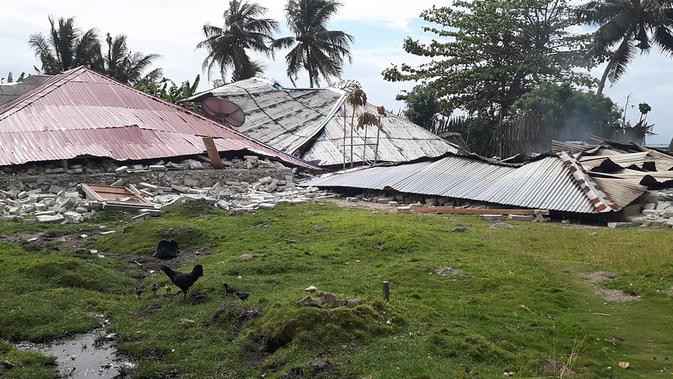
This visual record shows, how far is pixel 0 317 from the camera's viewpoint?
26.0 ft

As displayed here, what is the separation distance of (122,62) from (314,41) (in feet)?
43.3

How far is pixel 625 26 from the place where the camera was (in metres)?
33.9

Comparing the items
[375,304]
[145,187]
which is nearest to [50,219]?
[145,187]

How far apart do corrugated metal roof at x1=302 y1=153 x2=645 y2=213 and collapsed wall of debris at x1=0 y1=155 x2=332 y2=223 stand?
2043 mm

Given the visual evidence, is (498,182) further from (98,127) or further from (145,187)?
(98,127)

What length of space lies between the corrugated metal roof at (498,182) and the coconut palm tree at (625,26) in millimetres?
17989

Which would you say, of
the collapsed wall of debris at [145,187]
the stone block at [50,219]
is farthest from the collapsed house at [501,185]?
the stone block at [50,219]

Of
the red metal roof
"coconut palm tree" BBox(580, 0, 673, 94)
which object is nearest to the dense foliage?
the red metal roof

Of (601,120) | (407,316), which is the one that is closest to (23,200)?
(407,316)

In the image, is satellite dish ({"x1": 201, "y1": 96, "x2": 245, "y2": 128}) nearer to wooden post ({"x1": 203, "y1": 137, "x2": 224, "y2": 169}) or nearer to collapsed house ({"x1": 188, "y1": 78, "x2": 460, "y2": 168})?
collapsed house ({"x1": 188, "y1": 78, "x2": 460, "y2": 168})

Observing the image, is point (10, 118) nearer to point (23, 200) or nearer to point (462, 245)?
point (23, 200)

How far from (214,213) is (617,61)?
2790 cm

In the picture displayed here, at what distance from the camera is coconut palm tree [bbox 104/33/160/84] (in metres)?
40.8

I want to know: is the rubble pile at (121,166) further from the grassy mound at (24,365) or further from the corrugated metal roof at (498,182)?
the grassy mound at (24,365)
